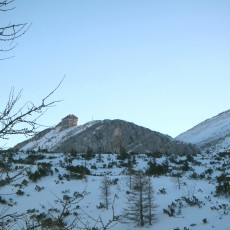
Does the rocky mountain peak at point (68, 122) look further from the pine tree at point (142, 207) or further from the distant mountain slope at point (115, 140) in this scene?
the pine tree at point (142, 207)

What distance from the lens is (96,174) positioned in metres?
35.9

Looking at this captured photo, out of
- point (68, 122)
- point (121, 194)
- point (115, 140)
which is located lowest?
point (121, 194)

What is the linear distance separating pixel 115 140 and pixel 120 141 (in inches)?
40.5

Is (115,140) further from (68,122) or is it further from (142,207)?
(142,207)

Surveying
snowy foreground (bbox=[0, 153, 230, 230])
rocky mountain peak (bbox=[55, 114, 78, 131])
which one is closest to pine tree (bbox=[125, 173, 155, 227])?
snowy foreground (bbox=[0, 153, 230, 230])

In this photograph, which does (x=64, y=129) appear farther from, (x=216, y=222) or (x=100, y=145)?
(x=216, y=222)

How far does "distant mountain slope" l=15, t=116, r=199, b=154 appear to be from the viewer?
66.2m

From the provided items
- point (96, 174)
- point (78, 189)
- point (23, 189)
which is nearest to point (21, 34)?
point (78, 189)

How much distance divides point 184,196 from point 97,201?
22.3 feet

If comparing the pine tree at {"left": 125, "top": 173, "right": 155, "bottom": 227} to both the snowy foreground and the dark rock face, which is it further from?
the dark rock face

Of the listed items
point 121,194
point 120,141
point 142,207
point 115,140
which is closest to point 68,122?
point 115,140

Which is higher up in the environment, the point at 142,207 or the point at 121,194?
the point at 121,194

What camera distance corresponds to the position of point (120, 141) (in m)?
68.5

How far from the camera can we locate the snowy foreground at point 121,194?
22.1 metres
